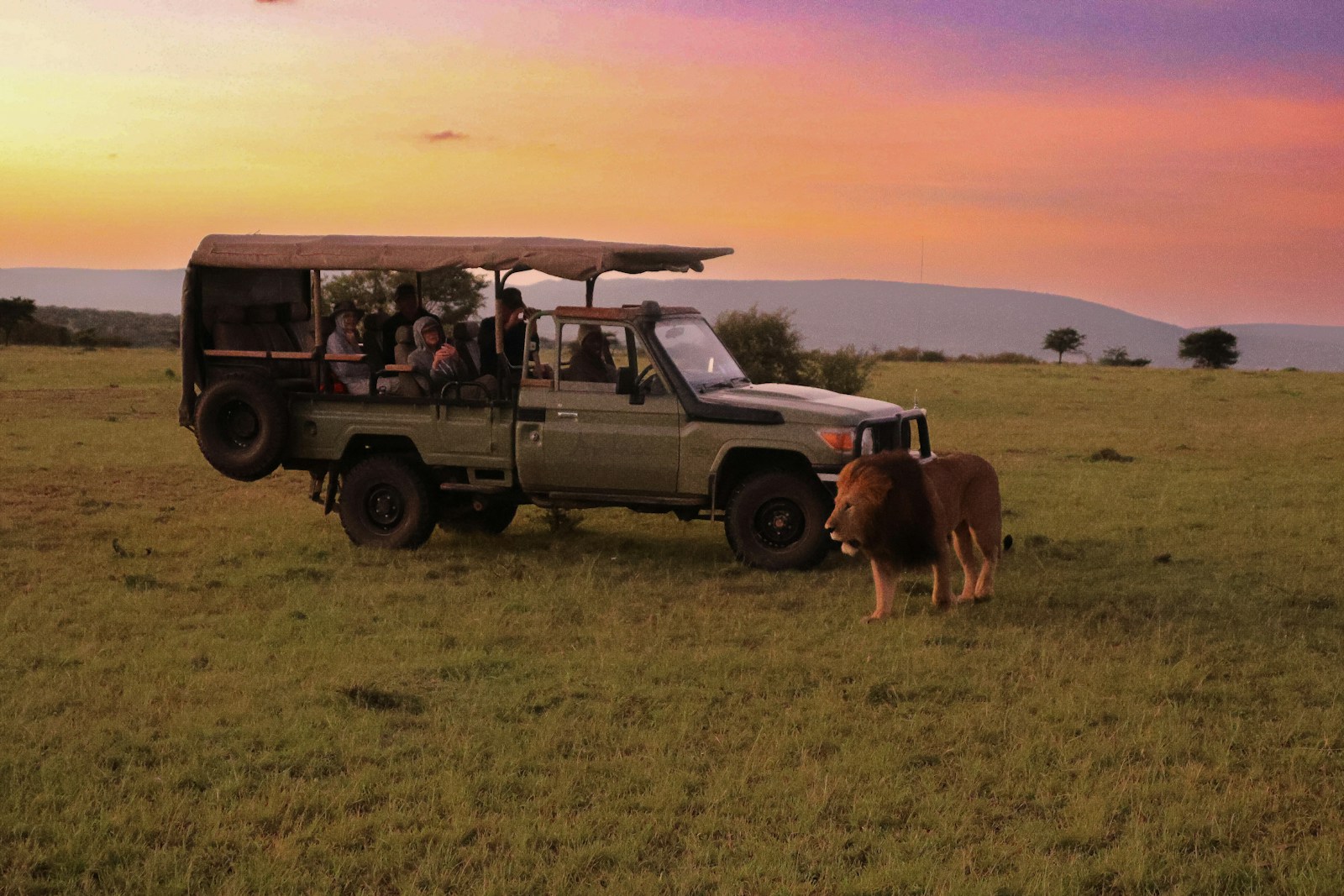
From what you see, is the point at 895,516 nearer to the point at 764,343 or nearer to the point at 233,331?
the point at 233,331

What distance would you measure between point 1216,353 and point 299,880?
60.6m

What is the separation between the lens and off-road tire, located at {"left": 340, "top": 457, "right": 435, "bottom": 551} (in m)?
11.3

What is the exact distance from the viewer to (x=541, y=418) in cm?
1068

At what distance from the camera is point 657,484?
34.5 ft

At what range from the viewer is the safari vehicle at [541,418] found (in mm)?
10312

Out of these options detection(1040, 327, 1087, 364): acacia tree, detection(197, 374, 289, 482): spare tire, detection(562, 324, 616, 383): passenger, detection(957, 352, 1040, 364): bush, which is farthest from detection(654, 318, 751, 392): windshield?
detection(1040, 327, 1087, 364): acacia tree

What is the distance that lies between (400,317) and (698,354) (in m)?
2.90

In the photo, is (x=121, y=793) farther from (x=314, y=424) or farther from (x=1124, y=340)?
(x=1124, y=340)

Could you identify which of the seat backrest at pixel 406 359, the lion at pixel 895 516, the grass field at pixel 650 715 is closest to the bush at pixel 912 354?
the grass field at pixel 650 715

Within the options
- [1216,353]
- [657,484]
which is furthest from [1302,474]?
[1216,353]

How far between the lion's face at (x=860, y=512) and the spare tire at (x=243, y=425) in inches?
195

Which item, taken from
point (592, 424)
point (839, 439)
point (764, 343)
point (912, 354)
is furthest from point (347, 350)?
point (912, 354)

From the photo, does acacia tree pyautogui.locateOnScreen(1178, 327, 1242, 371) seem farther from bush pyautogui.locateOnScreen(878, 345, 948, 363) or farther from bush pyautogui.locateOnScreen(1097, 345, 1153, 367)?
bush pyautogui.locateOnScreen(878, 345, 948, 363)

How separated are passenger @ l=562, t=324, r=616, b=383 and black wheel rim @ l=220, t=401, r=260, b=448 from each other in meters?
2.68
